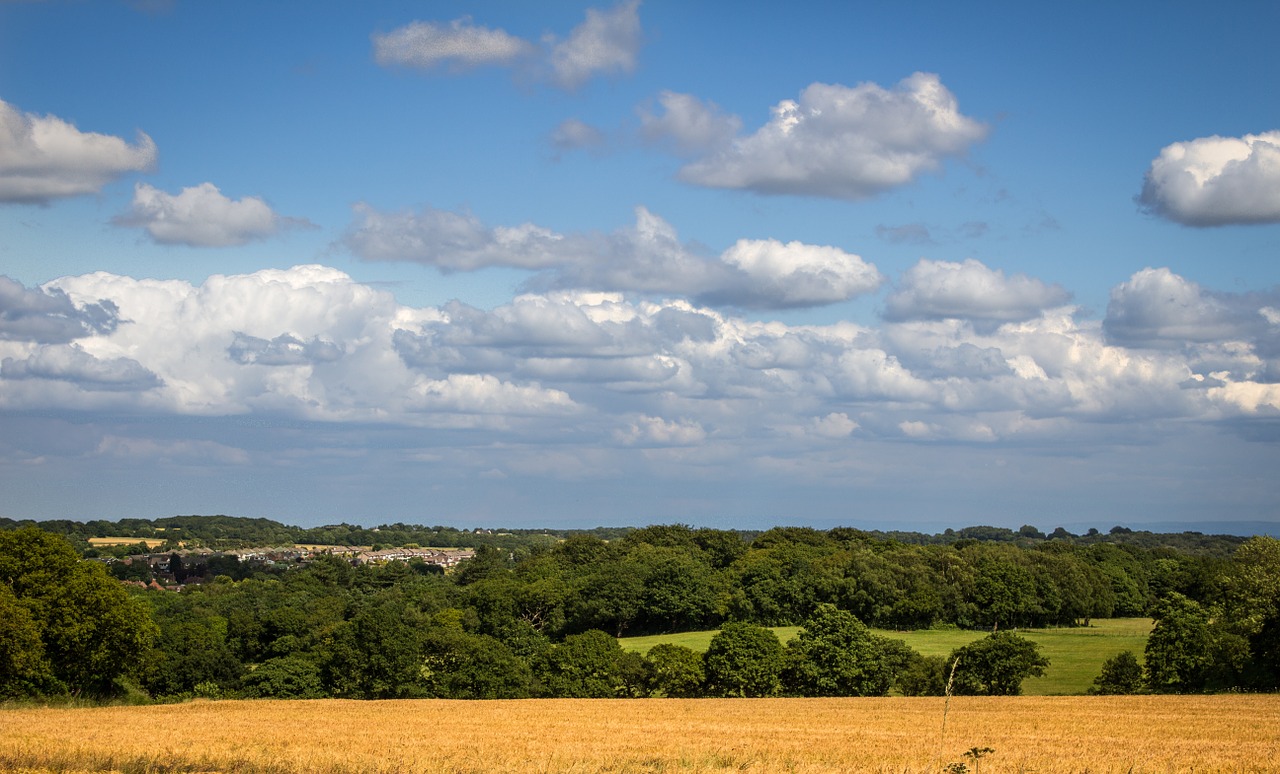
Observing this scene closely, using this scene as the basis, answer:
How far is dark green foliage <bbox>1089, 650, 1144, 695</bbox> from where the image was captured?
6875 centimetres

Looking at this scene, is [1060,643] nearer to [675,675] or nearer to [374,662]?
[675,675]

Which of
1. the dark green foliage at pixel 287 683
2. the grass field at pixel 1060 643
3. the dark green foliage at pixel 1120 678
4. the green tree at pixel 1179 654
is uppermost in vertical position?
the green tree at pixel 1179 654

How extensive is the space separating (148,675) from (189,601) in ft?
174

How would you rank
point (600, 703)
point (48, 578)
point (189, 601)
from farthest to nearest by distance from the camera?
point (189, 601)
point (600, 703)
point (48, 578)

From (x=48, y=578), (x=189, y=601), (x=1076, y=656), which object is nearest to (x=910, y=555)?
(x=1076, y=656)

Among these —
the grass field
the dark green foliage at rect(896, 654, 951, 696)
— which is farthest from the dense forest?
the grass field

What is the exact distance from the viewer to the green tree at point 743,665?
70.9 metres

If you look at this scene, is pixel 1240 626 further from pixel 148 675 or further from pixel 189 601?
pixel 189 601

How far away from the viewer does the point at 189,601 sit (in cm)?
11838

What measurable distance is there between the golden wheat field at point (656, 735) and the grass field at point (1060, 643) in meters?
21.0

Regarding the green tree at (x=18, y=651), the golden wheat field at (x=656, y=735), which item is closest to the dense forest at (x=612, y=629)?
the green tree at (x=18, y=651)

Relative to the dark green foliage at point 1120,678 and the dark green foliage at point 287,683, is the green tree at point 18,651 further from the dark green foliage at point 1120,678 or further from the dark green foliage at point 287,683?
the dark green foliage at point 1120,678

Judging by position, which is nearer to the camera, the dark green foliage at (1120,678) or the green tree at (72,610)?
the green tree at (72,610)

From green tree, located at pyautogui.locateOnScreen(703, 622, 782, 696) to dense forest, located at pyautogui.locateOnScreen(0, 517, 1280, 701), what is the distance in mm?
110
